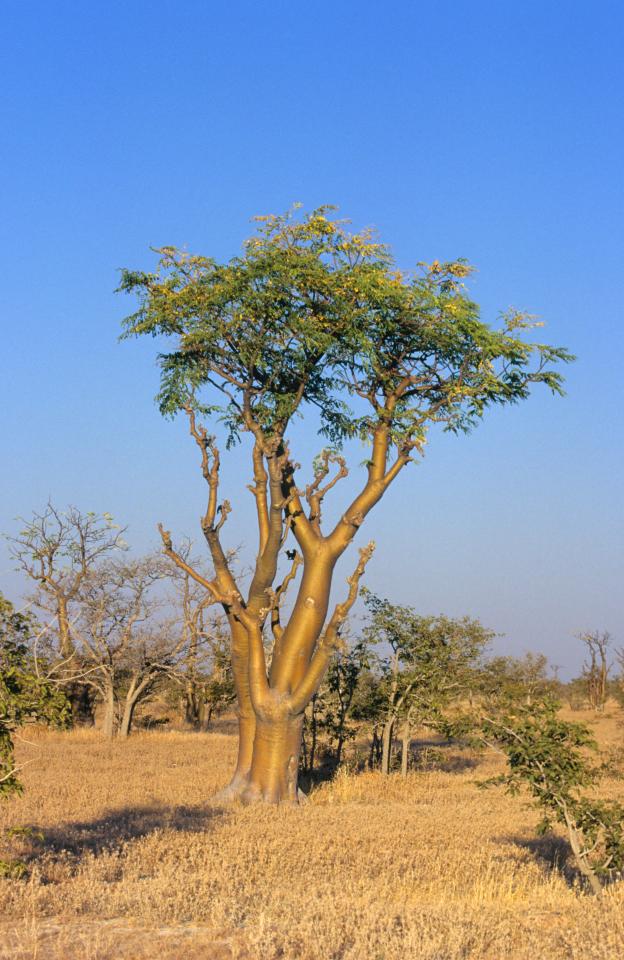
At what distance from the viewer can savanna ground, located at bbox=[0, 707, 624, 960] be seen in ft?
23.3

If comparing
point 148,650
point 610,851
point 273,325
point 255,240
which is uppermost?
point 255,240

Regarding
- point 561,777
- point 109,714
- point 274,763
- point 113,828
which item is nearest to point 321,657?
point 274,763

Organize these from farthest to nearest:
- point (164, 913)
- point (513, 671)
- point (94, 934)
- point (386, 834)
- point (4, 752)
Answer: point (513, 671)
point (386, 834)
point (4, 752)
point (164, 913)
point (94, 934)

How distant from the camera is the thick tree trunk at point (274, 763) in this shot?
17219 millimetres

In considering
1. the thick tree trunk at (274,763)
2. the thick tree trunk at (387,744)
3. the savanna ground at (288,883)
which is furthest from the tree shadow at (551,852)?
the thick tree trunk at (387,744)

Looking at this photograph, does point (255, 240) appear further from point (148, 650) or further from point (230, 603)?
point (148, 650)

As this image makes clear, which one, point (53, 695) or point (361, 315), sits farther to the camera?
point (361, 315)

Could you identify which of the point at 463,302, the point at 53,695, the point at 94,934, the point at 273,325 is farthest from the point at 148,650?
the point at 94,934

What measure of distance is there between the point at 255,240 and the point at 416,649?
427 inches

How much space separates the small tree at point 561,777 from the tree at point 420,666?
11.7 meters

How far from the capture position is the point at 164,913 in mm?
7973

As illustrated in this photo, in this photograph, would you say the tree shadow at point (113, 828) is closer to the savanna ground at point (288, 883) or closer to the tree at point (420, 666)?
the savanna ground at point (288, 883)

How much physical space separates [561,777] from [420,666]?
40.9 feet

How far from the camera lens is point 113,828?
1284cm
